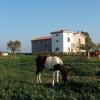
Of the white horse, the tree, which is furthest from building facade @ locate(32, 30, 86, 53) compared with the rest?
Result: the white horse

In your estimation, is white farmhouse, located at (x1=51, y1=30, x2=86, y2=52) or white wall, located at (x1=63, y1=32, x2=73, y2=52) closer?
white farmhouse, located at (x1=51, y1=30, x2=86, y2=52)

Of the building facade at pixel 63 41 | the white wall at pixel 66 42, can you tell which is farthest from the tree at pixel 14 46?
the white wall at pixel 66 42

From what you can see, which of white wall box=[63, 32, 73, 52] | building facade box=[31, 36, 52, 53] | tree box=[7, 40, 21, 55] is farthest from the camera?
tree box=[7, 40, 21, 55]

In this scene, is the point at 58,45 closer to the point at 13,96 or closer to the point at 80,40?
the point at 80,40

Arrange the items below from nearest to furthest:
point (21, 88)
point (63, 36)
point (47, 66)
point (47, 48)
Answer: point (21, 88), point (47, 66), point (63, 36), point (47, 48)

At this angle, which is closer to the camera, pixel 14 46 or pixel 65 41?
pixel 65 41

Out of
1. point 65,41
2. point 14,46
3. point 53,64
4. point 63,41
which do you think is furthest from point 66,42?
point 53,64

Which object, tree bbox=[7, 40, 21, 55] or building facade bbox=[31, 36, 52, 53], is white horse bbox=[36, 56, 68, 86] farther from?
tree bbox=[7, 40, 21, 55]

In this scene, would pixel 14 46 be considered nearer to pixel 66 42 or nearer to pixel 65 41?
pixel 65 41

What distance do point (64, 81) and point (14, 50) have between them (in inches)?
2966

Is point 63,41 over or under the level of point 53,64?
over

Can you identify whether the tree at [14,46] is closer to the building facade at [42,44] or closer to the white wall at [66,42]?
the building facade at [42,44]

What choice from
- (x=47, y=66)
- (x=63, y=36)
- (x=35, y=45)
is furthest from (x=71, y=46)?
(x=47, y=66)

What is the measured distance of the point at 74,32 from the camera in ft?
289
